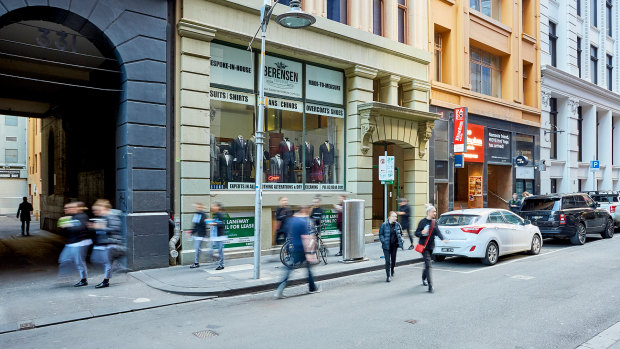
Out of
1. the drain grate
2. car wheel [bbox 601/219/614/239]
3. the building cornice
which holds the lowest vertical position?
the drain grate

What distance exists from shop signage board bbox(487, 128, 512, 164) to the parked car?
4515 mm

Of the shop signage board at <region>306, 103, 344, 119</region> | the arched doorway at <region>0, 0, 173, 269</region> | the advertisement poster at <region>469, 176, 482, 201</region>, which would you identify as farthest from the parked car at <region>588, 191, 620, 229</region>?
the arched doorway at <region>0, 0, 173, 269</region>

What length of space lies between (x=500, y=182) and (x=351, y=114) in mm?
12746

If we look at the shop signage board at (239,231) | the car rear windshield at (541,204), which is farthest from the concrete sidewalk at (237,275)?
the car rear windshield at (541,204)

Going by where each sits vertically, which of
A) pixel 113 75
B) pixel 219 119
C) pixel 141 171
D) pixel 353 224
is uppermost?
pixel 113 75

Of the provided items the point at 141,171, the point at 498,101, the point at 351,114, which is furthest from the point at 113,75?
the point at 498,101

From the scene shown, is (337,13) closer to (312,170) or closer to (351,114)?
(351,114)

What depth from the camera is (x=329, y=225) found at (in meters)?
15.4

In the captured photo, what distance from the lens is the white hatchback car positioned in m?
11.8

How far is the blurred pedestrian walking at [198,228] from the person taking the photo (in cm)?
1106

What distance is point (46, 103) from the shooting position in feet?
58.3

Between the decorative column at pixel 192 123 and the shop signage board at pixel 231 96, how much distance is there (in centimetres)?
61

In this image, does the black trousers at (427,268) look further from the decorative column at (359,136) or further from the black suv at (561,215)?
the black suv at (561,215)

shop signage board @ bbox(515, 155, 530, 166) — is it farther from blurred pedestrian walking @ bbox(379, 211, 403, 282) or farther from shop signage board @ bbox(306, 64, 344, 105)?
blurred pedestrian walking @ bbox(379, 211, 403, 282)
